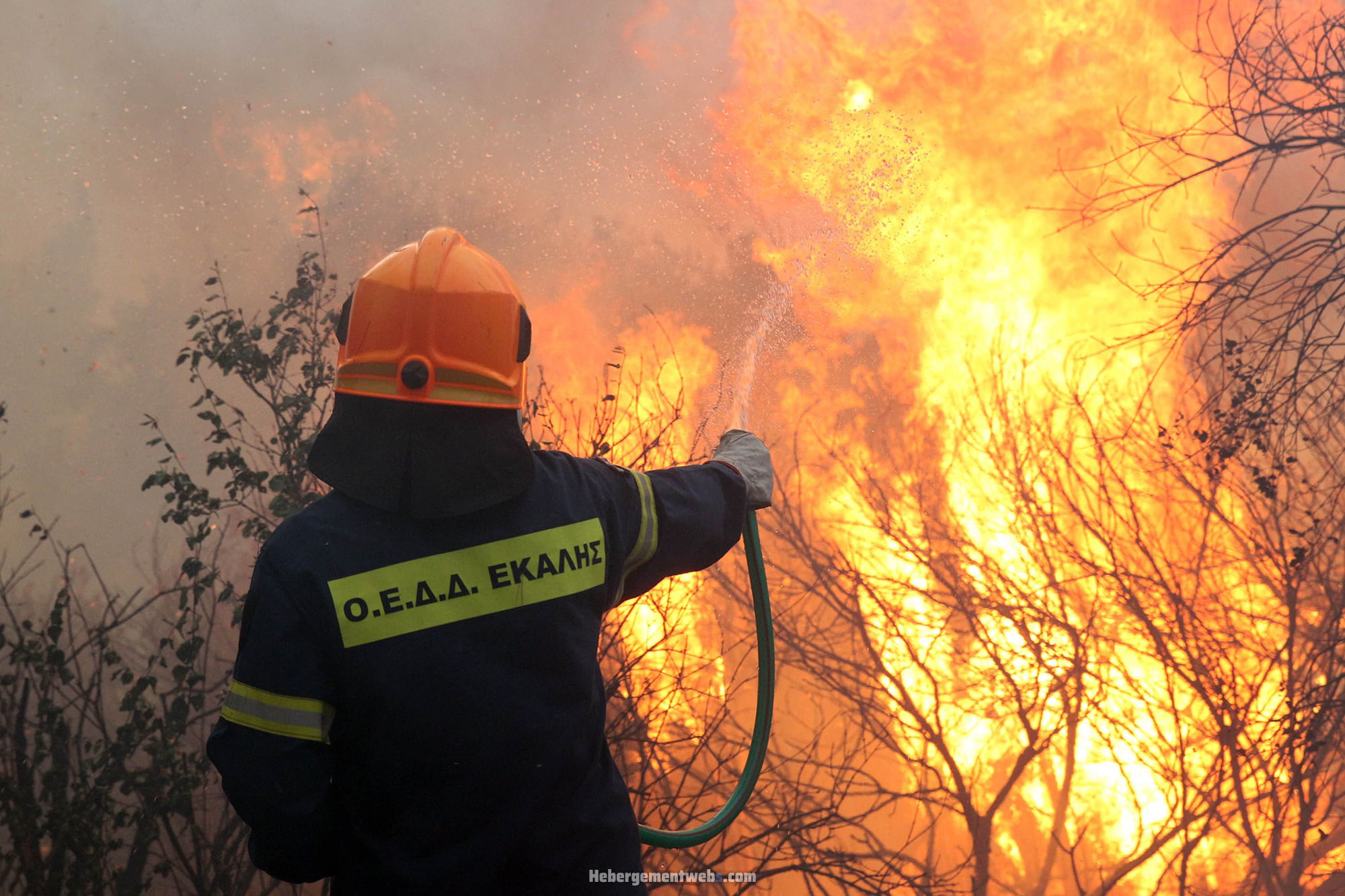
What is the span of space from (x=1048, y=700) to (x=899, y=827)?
0.93 m

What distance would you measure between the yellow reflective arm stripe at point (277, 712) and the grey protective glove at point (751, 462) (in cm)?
99

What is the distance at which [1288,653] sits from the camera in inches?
171

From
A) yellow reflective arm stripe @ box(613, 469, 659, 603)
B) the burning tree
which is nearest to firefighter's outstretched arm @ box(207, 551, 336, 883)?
yellow reflective arm stripe @ box(613, 469, 659, 603)

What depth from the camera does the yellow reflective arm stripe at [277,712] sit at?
5.20 feet

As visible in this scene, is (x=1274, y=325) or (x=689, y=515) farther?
(x=1274, y=325)

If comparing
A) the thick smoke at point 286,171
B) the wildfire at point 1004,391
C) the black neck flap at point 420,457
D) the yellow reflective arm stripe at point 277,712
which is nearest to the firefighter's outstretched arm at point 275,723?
the yellow reflective arm stripe at point 277,712

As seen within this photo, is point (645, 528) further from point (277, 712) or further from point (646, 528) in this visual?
point (277, 712)

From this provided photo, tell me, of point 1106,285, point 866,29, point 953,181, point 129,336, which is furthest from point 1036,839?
point 129,336

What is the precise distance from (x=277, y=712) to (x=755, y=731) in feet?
4.24

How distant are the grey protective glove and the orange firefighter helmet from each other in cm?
55

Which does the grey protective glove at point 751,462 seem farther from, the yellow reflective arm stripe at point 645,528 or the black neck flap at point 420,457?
the black neck flap at point 420,457

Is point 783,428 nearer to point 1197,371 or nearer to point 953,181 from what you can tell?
point 953,181

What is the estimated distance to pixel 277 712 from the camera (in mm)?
1585

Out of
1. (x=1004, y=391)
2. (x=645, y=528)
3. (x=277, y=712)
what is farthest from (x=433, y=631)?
(x=1004, y=391)
